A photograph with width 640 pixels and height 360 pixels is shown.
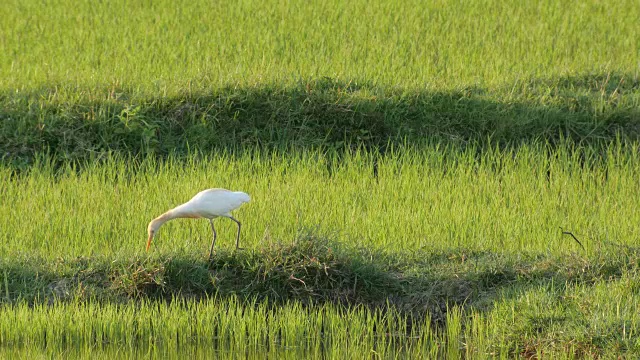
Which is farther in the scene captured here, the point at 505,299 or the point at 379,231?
the point at 379,231

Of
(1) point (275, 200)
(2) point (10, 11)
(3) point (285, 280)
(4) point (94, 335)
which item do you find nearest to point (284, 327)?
(3) point (285, 280)

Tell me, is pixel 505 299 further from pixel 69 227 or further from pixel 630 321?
pixel 69 227

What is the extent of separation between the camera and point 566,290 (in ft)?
17.4

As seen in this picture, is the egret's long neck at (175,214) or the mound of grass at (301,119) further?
the mound of grass at (301,119)

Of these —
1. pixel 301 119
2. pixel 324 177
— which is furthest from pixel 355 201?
pixel 301 119

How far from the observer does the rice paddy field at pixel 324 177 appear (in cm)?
516

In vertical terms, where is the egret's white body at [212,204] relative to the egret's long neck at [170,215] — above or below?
above

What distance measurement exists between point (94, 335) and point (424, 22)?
629 cm

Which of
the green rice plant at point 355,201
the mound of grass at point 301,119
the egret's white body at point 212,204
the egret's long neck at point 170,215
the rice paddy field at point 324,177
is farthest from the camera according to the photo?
the mound of grass at point 301,119

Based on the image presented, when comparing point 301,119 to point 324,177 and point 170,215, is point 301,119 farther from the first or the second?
point 170,215

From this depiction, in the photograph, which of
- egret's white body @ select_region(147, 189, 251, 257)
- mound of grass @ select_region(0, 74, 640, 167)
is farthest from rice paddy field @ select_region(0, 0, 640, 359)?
egret's white body @ select_region(147, 189, 251, 257)

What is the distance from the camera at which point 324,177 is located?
7383 mm

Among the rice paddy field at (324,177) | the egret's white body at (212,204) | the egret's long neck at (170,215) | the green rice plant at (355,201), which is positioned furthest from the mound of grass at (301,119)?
the egret's white body at (212,204)

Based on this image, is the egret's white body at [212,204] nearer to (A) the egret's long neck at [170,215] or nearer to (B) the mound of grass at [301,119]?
(A) the egret's long neck at [170,215]
